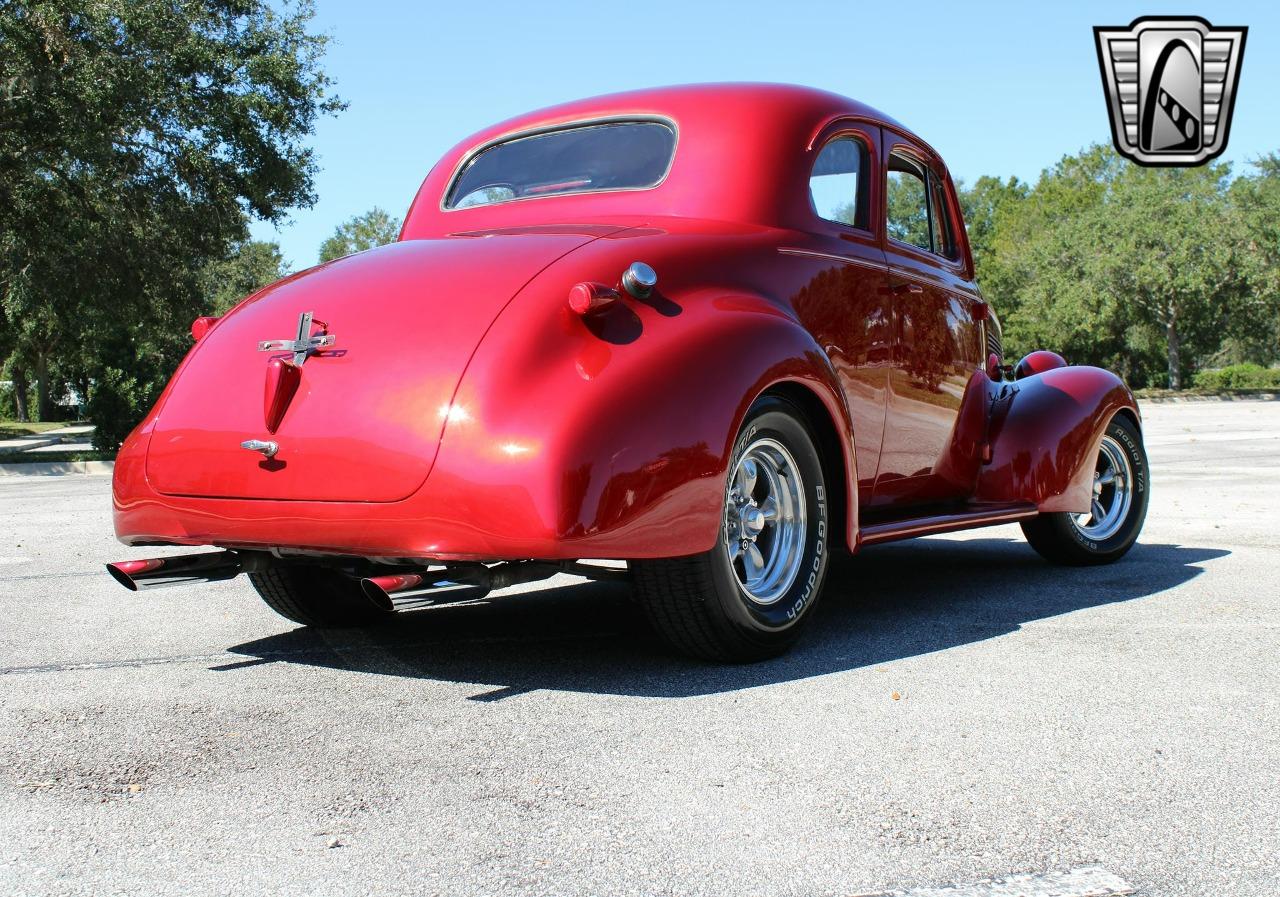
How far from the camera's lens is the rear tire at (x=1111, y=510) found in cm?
654

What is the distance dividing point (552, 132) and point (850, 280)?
1.44m

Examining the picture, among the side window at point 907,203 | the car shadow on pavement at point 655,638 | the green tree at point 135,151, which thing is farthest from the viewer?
the green tree at point 135,151

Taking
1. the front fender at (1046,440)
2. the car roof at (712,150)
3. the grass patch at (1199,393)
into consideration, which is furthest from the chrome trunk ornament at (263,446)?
the grass patch at (1199,393)

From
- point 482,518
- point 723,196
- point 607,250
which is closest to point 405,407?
point 482,518

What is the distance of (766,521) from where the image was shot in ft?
14.1

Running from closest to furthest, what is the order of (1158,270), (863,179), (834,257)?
(834,257), (863,179), (1158,270)

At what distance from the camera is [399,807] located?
2.80 metres

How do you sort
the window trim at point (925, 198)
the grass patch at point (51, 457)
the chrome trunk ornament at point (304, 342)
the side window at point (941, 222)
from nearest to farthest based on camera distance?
the chrome trunk ornament at point (304, 342) → the window trim at point (925, 198) → the side window at point (941, 222) → the grass patch at point (51, 457)

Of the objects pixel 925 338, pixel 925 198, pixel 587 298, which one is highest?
pixel 925 198

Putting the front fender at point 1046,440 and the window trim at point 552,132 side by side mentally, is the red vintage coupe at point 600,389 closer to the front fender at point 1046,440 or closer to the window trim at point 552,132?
the window trim at point 552,132

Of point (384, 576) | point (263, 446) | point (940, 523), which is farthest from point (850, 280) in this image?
point (263, 446)

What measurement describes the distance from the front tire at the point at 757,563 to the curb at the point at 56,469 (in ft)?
57.2

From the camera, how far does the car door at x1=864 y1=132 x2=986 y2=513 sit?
5.26 metres

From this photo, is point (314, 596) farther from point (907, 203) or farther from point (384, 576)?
point (907, 203)
